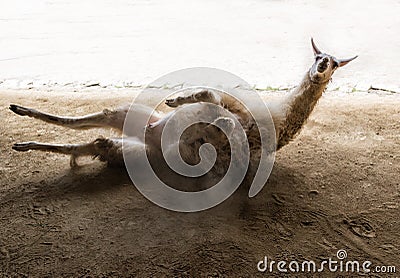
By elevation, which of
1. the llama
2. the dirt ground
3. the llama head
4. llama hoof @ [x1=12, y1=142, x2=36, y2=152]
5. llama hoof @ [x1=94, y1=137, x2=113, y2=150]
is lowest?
the dirt ground

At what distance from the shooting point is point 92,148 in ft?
8.05

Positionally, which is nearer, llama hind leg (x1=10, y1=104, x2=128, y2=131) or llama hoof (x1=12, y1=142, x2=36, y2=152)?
llama hoof (x1=12, y1=142, x2=36, y2=152)

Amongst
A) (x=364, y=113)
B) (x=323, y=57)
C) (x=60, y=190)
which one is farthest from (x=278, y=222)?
(x=364, y=113)

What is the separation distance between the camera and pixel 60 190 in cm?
232

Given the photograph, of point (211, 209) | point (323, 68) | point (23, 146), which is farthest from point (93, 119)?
point (323, 68)

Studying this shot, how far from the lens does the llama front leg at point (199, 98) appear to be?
7.54 ft

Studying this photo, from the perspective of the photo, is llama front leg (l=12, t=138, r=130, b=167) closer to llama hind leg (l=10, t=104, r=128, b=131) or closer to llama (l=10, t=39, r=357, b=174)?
llama (l=10, t=39, r=357, b=174)

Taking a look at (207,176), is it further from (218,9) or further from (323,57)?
(218,9)

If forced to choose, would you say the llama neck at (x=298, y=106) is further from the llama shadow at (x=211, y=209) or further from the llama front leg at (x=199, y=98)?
the llama front leg at (x=199, y=98)

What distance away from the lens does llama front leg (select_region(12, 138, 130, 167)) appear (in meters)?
2.44

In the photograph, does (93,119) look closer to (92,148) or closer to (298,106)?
(92,148)

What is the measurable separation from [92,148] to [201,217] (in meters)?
0.72

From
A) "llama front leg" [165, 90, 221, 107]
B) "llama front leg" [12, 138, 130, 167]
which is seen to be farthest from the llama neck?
"llama front leg" [12, 138, 130, 167]

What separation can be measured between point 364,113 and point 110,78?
6.62ft
